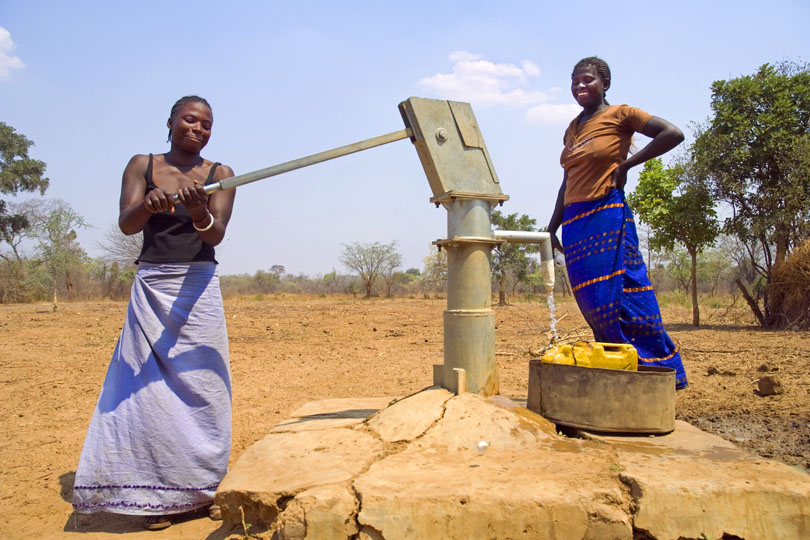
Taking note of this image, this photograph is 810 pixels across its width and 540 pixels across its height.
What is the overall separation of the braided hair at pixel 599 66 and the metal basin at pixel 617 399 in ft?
4.73

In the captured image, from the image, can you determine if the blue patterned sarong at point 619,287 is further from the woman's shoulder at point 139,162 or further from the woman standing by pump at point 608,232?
the woman's shoulder at point 139,162

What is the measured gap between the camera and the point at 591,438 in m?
2.35

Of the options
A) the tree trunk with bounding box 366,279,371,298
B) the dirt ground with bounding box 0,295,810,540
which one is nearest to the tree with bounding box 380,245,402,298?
the tree trunk with bounding box 366,279,371,298

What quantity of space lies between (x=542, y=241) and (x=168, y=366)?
6.09 ft

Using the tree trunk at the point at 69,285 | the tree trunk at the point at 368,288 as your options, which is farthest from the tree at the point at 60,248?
the tree trunk at the point at 368,288

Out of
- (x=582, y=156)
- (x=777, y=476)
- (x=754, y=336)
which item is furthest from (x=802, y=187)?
(x=777, y=476)

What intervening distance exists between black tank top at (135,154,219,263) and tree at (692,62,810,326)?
31.7 feet

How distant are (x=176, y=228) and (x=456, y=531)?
1833 millimetres

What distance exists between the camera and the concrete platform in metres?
1.81

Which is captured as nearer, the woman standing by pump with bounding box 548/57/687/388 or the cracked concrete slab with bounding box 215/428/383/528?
the cracked concrete slab with bounding box 215/428/383/528

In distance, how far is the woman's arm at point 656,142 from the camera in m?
2.46

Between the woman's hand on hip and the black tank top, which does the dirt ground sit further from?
the woman's hand on hip

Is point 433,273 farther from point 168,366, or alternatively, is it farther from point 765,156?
point 168,366

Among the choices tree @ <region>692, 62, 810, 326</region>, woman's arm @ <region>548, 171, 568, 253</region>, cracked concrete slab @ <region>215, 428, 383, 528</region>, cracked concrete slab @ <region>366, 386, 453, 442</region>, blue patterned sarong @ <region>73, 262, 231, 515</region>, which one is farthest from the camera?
tree @ <region>692, 62, 810, 326</region>
